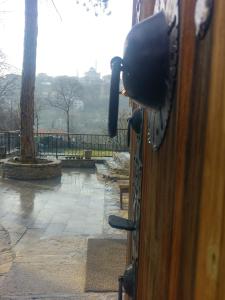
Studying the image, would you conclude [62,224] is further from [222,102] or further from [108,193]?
[222,102]

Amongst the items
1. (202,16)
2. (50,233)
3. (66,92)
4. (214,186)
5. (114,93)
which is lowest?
(50,233)

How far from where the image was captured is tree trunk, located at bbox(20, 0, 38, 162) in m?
11.9

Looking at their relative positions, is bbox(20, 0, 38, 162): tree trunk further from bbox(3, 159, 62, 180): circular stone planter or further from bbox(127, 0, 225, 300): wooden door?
bbox(127, 0, 225, 300): wooden door

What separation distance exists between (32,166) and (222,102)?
35.8 ft

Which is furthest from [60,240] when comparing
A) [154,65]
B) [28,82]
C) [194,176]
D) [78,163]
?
[78,163]

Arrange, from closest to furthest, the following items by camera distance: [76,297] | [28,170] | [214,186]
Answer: [214,186] → [76,297] → [28,170]

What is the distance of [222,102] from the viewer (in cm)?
65

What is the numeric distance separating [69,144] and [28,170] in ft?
20.6

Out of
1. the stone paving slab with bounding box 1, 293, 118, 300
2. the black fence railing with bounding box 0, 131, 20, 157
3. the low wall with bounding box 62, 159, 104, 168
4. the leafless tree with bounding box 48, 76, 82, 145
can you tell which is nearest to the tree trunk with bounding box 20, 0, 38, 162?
the low wall with bounding box 62, 159, 104, 168

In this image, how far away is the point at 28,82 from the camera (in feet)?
39.1

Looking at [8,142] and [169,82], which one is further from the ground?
[169,82]

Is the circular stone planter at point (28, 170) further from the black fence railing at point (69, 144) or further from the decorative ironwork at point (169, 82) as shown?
the decorative ironwork at point (169, 82)

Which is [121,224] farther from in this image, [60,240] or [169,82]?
[60,240]

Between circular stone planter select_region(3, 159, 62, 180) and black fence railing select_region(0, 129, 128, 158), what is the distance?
3815mm
